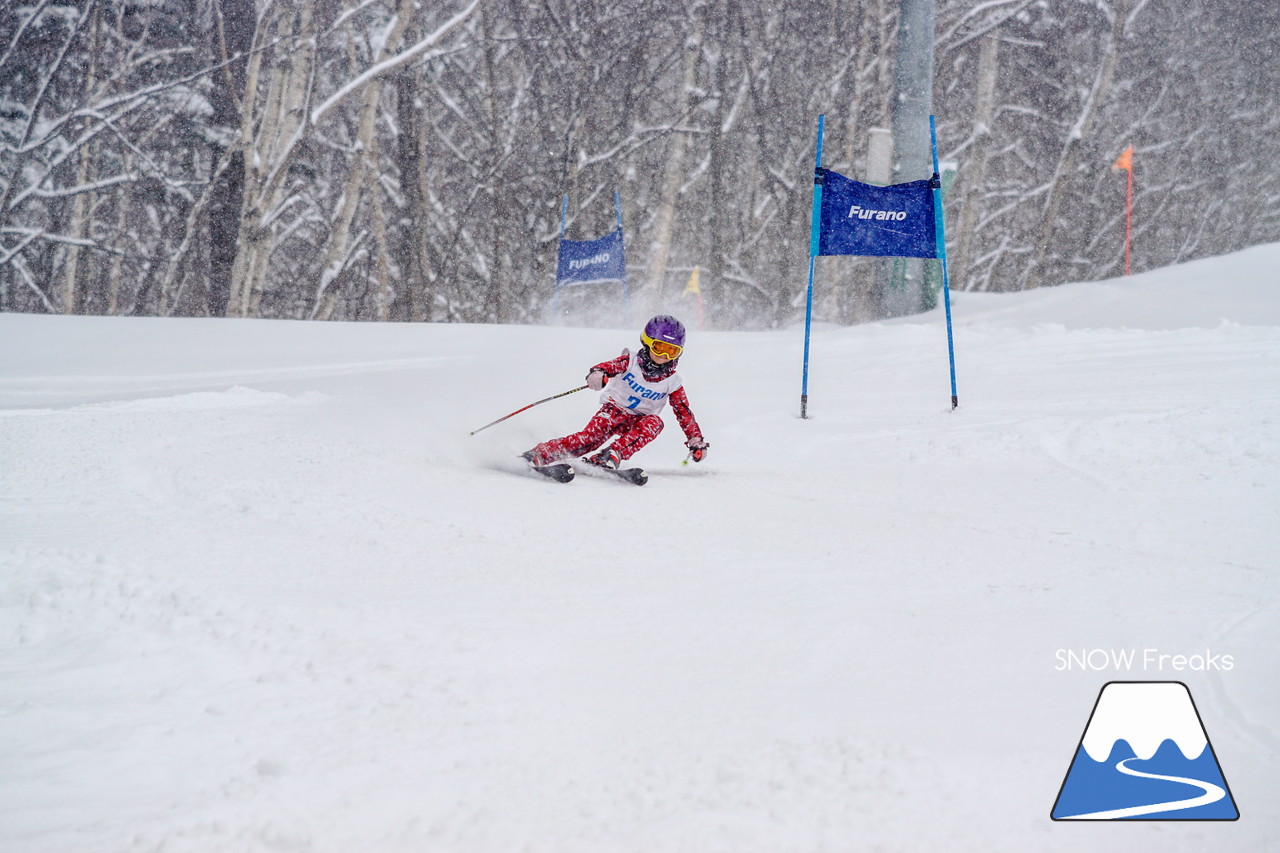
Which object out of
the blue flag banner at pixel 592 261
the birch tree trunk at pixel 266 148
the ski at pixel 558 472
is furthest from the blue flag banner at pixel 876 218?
the birch tree trunk at pixel 266 148

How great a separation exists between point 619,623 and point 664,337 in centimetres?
323

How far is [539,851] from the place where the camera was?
2080 mm

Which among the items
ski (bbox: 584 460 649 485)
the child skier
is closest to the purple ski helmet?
the child skier

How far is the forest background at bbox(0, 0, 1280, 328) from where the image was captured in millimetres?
16359

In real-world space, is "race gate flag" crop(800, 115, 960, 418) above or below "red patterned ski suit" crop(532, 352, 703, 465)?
above

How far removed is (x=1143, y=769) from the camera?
235 centimetres

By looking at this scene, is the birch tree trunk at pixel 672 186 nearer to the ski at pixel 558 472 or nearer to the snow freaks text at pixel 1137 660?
the ski at pixel 558 472

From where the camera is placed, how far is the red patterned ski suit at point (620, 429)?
6.46 meters

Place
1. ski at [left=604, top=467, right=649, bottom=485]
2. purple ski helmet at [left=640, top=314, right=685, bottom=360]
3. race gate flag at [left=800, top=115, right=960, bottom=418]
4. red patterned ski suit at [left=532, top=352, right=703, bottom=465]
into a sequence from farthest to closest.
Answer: race gate flag at [left=800, top=115, right=960, bottom=418], red patterned ski suit at [left=532, top=352, right=703, bottom=465], purple ski helmet at [left=640, top=314, right=685, bottom=360], ski at [left=604, top=467, right=649, bottom=485]

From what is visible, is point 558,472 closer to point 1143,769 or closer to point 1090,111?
point 1143,769

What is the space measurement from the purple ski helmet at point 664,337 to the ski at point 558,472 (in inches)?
36.5

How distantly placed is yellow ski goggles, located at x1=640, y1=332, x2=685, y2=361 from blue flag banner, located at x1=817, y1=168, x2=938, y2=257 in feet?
6.92

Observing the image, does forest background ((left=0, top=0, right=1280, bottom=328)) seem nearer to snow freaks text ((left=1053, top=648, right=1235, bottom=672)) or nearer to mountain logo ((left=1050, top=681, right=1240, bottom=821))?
snow freaks text ((left=1053, top=648, right=1235, bottom=672))

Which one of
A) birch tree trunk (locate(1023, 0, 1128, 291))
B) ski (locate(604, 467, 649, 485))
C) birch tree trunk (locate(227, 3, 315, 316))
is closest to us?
ski (locate(604, 467, 649, 485))
